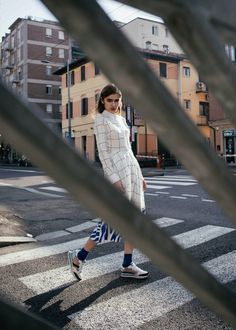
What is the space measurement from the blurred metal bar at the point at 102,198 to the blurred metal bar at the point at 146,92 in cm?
11

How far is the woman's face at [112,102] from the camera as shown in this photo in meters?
3.39

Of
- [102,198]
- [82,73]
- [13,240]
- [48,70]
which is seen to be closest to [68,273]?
[13,240]

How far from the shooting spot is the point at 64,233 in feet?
18.4

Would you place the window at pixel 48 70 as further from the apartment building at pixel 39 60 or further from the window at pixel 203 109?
the window at pixel 203 109

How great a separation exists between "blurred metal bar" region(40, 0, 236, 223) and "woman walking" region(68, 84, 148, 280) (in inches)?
101

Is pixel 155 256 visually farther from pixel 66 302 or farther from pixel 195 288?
pixel 66 302

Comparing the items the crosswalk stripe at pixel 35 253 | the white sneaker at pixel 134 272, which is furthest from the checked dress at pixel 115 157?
the crosswalk stripe at pixel 35 253

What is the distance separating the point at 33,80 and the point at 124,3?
2014 inches

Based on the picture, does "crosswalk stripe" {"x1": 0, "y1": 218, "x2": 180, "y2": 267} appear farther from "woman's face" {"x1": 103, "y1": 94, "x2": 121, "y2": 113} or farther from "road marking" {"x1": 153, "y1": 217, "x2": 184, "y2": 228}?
"woman's face" {"x1": 103, "y1": 94, "x2": 121, "y2": 113}

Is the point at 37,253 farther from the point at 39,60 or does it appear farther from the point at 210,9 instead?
the point at 39,60

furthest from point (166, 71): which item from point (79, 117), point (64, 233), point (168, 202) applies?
point (64, 233)

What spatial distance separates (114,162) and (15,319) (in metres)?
2.68

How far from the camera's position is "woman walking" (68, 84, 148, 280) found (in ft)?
10.7

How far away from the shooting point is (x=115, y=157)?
3.30m
